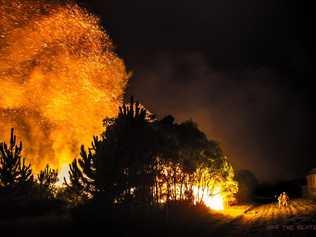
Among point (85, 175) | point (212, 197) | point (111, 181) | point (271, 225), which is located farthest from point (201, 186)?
point (111, 181)

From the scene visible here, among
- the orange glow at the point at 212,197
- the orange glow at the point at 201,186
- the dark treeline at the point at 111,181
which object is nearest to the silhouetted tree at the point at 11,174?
the dark treeline at the point at 111,181

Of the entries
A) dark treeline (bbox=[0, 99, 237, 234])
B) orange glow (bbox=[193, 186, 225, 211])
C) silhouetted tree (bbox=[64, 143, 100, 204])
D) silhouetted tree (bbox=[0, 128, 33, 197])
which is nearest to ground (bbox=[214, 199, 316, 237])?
dark treeline (bbox=[0, 99, 237, 234])

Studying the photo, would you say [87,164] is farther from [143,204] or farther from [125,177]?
[143,204]

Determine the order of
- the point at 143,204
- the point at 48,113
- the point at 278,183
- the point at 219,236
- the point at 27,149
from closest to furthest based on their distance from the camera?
the point at 219,236, the point at 143,204, the point at 48,113, the point at 27,149, the point at 278,183

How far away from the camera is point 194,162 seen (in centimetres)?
4588

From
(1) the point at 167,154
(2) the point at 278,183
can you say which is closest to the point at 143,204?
(1) the point at 167,154

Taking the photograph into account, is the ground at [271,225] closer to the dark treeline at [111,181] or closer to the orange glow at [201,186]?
the dark treeline at [111,181]

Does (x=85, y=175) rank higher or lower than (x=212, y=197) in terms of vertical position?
lower

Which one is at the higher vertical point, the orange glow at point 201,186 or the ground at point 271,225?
the orange glow at point 201,186

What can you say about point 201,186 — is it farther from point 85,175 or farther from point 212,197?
point 85,175

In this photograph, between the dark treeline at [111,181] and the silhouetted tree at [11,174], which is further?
the silhouetted tree at [11,174]

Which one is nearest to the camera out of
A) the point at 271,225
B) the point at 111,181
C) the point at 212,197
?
the point at 111,181

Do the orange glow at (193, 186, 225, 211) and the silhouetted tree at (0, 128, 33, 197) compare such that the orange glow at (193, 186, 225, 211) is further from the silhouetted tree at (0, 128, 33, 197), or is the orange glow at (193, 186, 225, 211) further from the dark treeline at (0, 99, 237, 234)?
the silhouetted tree at (0, 128, 33, 197)

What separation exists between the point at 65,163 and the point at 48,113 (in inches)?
341
